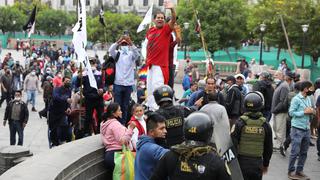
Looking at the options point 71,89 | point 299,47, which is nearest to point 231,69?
point 299,47

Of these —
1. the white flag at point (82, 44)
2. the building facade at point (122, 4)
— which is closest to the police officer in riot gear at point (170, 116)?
the white flag at point (82, 44)

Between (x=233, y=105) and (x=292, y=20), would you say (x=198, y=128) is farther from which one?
(x=292, y=20)

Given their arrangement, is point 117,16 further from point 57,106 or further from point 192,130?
point 192,130

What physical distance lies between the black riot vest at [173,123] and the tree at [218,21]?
1541 inches

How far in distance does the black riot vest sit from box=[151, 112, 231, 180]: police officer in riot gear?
206 cm

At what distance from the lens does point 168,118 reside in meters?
6.48

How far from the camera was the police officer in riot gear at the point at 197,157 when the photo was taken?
165 inches

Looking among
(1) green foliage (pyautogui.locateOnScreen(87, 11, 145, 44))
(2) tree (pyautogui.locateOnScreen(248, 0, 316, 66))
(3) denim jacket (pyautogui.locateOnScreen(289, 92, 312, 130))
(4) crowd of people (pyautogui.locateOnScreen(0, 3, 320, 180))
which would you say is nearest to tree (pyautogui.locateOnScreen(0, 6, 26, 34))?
(1) green foliage (pyautogui.locateOnScreen(87, 11, 145, 44))

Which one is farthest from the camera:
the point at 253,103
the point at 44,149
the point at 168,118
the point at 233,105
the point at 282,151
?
the point at 44,149

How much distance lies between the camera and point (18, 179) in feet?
15.8

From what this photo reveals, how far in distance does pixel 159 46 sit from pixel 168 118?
2474 mm

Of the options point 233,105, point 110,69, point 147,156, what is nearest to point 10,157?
point 147,156

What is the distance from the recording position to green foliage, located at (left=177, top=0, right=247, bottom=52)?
4575 cm

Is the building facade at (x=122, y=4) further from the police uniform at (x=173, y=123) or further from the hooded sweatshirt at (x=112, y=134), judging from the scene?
the police uniform at (x=173, y=123)
